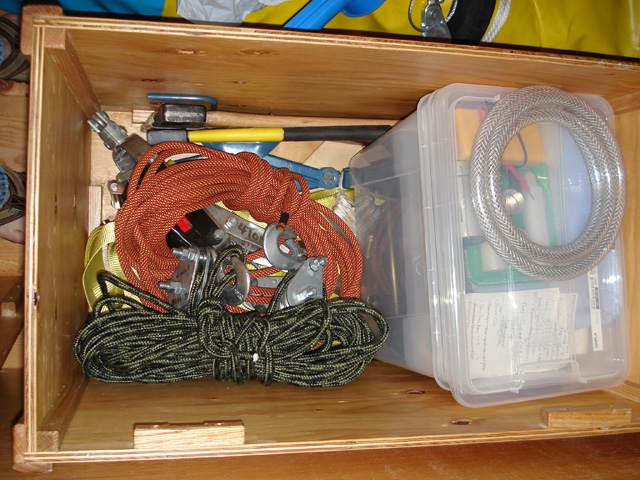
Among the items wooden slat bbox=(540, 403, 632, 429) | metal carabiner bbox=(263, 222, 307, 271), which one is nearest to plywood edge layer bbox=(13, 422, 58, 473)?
metal carabiner bbox=(263, 222, 307, 271)

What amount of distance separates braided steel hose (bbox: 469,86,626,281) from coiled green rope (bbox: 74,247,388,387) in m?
0.25

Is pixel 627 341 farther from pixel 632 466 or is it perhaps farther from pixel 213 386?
pixel 213 386

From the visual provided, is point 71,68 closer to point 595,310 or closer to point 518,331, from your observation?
point 518,331

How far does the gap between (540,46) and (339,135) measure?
0.47 meters

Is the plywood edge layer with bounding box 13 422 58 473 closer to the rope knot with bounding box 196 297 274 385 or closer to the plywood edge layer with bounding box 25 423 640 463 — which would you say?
the plywood edge layer with bounding box 25 423 640 463

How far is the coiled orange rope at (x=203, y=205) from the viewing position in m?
0.82

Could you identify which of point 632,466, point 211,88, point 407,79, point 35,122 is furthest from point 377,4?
point 632,466

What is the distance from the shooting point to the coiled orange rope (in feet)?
2.68

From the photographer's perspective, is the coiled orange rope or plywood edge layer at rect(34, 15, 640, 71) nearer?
plywood edge layer at rect(34, 15, 640, 71)

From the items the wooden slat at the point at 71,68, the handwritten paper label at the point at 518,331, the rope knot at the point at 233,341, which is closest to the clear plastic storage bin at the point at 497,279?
the handwritten paper label at the point at 518,331

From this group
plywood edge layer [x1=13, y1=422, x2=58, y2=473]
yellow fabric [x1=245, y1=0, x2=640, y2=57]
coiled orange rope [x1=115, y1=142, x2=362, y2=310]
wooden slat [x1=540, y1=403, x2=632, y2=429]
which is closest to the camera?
plywood edge layer [x1=13, y1=422, x2=58, y2=473]

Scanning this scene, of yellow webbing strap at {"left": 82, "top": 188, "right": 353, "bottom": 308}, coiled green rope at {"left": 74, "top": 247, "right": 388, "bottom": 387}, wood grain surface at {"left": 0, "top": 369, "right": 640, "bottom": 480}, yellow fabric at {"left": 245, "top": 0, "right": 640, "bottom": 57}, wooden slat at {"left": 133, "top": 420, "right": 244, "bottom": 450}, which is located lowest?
wood grain surface at {"left": 0, "top": 369, "right": 640, "bottom": 480}

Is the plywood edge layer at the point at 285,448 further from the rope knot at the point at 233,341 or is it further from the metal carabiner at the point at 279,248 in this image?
the metal carabiner at the point at 279,248

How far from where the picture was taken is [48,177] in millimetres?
667
